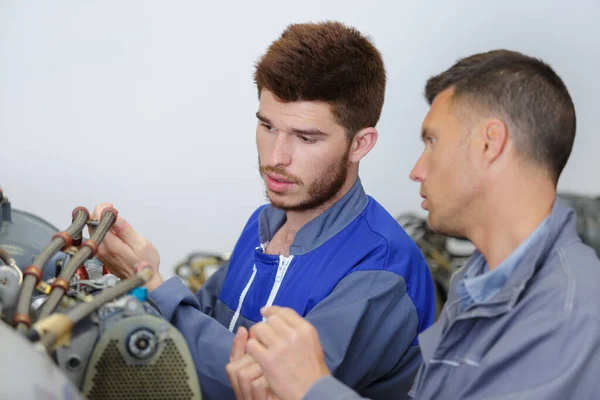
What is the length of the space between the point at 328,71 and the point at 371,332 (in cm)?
48

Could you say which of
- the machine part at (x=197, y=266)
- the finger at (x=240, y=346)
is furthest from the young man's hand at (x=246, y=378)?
the machine part at (x=197, y=266)

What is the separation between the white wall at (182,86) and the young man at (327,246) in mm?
1644

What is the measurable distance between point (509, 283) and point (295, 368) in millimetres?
309

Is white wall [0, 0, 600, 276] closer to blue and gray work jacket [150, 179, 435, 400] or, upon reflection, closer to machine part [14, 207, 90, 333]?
blue and gray work jacket [150, 179, 435, 400]

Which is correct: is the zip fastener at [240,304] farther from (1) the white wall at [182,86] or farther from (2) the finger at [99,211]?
(1) the white wall at [182,86]

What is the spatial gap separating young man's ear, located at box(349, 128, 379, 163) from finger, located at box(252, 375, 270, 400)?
1.66 ft

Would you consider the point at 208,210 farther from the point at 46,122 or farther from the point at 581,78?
the point at 581,78

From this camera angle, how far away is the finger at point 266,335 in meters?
1.03

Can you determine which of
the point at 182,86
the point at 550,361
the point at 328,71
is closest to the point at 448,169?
the point at 550,361

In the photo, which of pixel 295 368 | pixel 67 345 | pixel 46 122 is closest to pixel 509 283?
pixel 295 368

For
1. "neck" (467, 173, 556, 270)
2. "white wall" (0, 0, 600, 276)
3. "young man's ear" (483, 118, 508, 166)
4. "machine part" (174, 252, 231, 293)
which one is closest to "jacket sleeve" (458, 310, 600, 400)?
"neck" (467, 173, 556, 270)

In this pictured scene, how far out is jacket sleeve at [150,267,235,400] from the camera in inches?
51.7

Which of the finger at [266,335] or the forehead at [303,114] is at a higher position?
the forehead at [303,114]

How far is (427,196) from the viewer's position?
1142 mm
